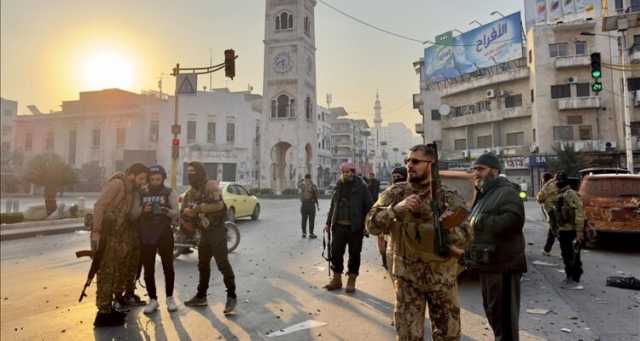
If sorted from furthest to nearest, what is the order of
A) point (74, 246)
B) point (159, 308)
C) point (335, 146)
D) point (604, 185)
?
point (335, 146) → point (74, 246) → point (604, 185) → point (159, 308)

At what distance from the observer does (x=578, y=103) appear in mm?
33500

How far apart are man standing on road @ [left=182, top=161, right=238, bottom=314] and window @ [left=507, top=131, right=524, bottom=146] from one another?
129 feet

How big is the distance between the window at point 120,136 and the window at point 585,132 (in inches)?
1803

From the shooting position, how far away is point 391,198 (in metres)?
2.69

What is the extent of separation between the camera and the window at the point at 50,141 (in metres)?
49.6

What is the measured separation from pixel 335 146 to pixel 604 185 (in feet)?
244

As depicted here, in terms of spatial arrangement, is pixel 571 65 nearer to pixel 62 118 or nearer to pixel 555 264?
pixel 555 264

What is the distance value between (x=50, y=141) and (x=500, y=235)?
5864 cm

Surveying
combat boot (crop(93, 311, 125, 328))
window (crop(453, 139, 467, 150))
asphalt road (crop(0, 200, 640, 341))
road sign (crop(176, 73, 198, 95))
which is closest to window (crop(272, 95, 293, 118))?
window (crop(453, 139, 467, 150))

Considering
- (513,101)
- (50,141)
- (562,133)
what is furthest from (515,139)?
(50,141)

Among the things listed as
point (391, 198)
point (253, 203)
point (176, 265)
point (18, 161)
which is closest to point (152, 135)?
point (18, 161)

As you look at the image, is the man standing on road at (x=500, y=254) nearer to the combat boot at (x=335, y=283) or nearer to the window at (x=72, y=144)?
the combat boot at (x=335, y=283)

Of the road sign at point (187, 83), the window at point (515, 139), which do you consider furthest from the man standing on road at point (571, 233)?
the window at point (515, 139)

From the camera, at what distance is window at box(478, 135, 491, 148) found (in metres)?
40.8
